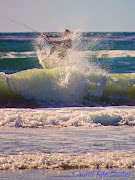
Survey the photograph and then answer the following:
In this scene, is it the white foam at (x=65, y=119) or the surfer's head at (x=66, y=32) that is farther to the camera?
the surfer's head at (x=66, y=32)

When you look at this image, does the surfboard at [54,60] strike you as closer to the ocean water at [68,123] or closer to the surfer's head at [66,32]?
the ocean water at [68,123]

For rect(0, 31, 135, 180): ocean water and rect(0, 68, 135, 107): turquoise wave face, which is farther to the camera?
rect(0, 68, 135, 107): turquoise wave face

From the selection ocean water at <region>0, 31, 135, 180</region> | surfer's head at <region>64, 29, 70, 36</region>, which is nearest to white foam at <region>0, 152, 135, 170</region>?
ocean water at <region>0, 31, 135, 180</region>

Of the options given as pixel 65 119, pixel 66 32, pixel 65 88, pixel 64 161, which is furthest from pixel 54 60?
pixel 64 161

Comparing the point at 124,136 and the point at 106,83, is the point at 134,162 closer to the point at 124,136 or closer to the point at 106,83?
the point at 124,136

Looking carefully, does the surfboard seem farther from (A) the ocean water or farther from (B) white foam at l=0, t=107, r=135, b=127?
(B) white foam at l=0, t=107, r=135, b=127

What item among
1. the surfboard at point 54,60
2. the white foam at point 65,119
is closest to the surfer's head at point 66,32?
the surfboard at point 54,60

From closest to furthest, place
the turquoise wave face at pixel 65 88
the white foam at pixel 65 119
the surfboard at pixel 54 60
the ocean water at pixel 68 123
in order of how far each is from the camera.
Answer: the ocean water at pixel 68 123, the white foam at pixel 65 119, the turquoise wave face at pixel 65 88, the surfboard at pixel 54 60

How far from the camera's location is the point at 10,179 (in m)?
3.74

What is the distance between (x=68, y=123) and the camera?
6.64 meters

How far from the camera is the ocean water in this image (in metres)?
4.12

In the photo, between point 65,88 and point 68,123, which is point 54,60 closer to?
point 65,88

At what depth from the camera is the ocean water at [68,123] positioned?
412 cm

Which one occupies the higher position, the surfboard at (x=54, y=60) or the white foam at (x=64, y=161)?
the surfboard at (x=54, y=60)
